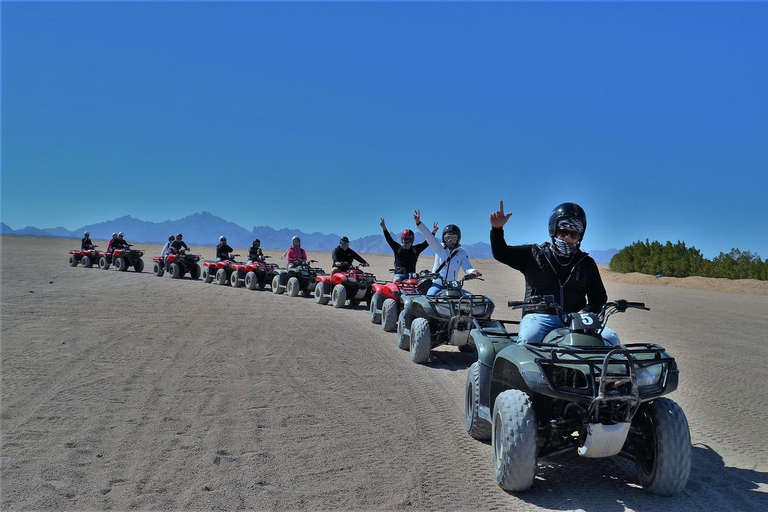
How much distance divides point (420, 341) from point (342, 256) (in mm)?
8499

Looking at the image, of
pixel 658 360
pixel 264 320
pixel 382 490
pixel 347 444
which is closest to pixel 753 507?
pixel 658 360

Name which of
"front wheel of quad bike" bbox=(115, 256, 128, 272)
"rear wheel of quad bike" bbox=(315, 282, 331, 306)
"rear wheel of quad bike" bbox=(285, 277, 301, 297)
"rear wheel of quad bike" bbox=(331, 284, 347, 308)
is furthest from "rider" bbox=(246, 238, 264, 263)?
"front wheel of quad bike" bbox=(115, 256, 128, 272)

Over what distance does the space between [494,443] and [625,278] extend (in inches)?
1302

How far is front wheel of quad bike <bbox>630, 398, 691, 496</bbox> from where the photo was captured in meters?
4.14

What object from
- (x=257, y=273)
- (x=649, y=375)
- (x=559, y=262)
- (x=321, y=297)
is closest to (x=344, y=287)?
(x=321, y=297)

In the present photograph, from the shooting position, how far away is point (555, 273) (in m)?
5.03

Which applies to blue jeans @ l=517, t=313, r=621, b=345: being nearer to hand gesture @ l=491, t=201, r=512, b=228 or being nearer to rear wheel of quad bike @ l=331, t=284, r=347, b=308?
hand gesture @ l=491, t=201, r=512, b=228

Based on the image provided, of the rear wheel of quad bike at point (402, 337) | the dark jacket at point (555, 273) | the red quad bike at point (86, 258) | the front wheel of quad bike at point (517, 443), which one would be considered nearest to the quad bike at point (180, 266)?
the red quad bike at point (86, 258)

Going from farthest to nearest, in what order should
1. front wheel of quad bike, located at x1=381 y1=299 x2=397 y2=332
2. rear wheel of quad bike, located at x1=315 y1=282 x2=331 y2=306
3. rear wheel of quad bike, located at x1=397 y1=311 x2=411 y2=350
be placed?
rear wheel of quad bike, located at x1=315 y1=282 x2=331 y2=306 < front wheel of quad bike, located at x1=381 y1=299 x2=397 y2=332 < rear wheel of quad bike, located at x1=397 y1=311 x2=411 y2=350

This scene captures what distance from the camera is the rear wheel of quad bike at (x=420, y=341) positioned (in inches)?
348

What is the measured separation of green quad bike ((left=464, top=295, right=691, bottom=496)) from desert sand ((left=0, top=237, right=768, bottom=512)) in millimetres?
253

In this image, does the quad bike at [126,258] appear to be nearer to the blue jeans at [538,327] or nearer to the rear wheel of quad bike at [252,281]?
the rear wheel of quad bike at [252,281]

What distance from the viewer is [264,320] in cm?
1288

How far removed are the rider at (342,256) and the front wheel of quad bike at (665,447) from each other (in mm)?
12766
